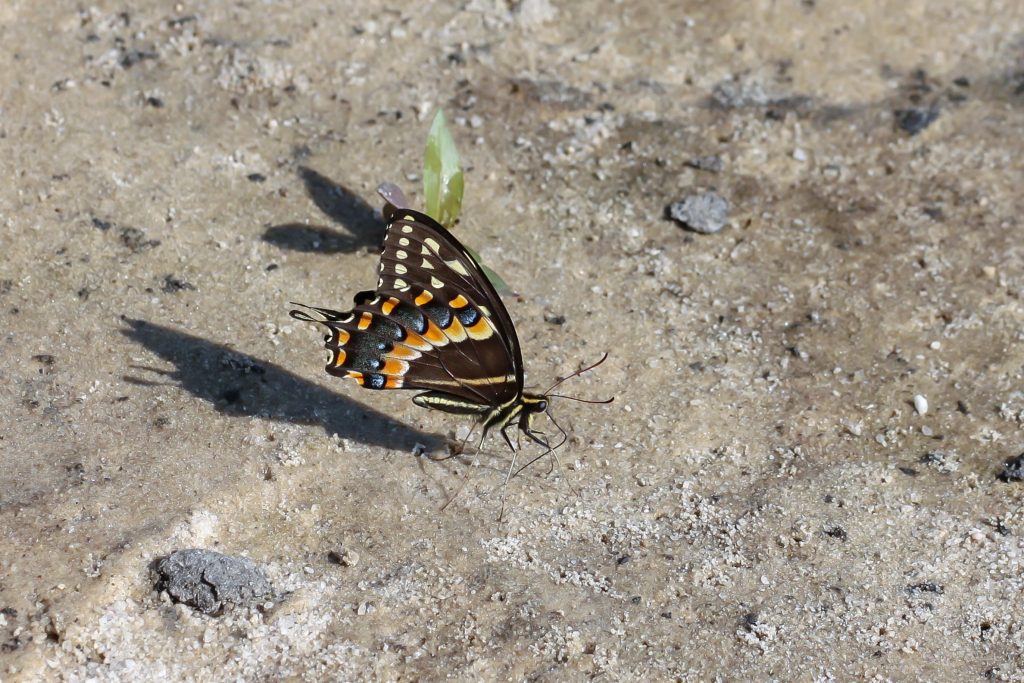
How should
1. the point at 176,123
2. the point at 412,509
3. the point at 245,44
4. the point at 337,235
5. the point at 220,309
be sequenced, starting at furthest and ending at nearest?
the point at 245,44 → the point at 176,123 → the point at 337,235 → the point at 220,309 → the point at 412,509

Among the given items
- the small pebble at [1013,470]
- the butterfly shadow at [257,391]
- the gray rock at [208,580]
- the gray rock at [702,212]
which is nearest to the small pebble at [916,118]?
the gray rock at [702,212]

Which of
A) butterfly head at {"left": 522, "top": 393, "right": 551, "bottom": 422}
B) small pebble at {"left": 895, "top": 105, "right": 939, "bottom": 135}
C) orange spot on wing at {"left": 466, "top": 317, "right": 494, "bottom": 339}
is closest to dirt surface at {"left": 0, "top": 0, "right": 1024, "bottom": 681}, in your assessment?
small pebble at {"left": 895, "top": 105, "right": 939, "bottom": 135}

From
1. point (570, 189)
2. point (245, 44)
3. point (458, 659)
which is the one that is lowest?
point (458, 659)

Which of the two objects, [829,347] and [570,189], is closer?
[829,347]

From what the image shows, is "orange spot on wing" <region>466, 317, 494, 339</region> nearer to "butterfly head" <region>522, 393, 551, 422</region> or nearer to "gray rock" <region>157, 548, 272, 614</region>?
"butterfly head" <region>522, 393, 551, 422</region>

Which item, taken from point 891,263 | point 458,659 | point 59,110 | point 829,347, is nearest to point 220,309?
point 59,110

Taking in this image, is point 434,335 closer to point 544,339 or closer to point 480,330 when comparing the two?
point 480,330

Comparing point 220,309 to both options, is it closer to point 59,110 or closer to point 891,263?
point 59,110
